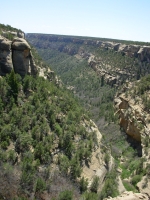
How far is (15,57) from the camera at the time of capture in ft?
117

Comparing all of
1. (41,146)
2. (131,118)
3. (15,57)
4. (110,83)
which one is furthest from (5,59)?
(110,83)

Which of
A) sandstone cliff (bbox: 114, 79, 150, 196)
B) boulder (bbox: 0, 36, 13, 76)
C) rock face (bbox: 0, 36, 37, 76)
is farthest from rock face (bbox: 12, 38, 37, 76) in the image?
sandstone cliff (bbox: 114, 79, 150, 196)

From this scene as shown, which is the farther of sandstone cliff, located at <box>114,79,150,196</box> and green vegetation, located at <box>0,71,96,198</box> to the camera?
sandstone cliff, located at <box>114,79,150,196</box>

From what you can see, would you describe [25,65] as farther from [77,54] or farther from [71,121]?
[77,54]

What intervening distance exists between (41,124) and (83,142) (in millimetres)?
6428

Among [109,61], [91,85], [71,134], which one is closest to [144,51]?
[109,61]

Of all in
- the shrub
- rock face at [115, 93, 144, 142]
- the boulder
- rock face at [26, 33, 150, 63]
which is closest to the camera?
the shrub

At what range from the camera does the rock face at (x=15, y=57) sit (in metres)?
34.0

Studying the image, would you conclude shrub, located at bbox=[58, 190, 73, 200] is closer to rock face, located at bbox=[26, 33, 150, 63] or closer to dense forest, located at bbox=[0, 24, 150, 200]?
dense forest, located at bbox=[0, 24, 150, 200]

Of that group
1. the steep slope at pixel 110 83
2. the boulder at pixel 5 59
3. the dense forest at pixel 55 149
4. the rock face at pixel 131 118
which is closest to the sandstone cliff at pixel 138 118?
the rock face at pixel 131 118

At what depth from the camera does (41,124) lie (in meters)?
28.5

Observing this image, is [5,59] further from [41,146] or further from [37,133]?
[41,146]

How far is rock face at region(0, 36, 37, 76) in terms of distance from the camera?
34.0 meters

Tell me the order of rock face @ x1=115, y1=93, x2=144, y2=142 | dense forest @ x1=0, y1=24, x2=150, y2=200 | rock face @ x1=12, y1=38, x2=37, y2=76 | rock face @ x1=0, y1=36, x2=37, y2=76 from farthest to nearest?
rock face @ x1=115, y1=93, x2=144, y2=142 → rock face @ x1=12, y1=38, x2=37, y2=76 → rock face @ x1=0, y1=36, x2=37, y2=76 → dense forest @ x1=0, y1=24, x2=150, y2=200
